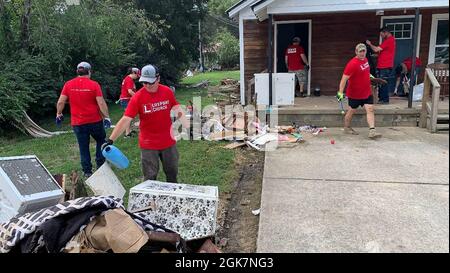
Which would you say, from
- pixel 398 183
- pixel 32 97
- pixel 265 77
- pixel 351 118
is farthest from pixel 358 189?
pixel 32 97

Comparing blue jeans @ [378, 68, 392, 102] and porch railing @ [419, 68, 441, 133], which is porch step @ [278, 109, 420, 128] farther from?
blue jeans @ [378, 68, 392, 102]

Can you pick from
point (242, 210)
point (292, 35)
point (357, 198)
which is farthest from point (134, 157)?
point (292, 35)

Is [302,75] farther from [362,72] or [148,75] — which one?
[148,75]

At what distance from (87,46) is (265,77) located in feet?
21.5

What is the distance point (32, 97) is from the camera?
10883 millimetres

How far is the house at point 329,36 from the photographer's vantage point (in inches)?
423

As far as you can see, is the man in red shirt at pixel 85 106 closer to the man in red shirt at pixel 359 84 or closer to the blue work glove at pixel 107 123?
the blue work glove at pixel 107 123

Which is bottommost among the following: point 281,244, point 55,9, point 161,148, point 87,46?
point 281,244

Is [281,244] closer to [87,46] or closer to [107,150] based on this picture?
[107,150]

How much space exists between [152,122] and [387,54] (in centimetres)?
685

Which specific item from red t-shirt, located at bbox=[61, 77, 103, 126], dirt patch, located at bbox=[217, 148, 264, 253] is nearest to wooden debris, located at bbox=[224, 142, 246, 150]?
dirt patch, located at bbox=[217, 148, 264, 253]

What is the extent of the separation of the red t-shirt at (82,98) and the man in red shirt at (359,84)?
4498 mm

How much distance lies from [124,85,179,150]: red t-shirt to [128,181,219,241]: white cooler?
76 centimetres
